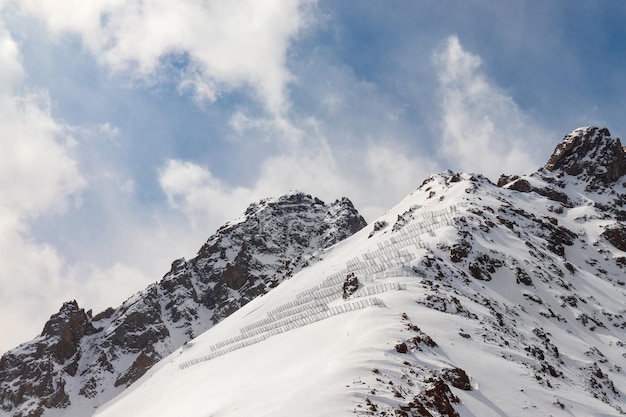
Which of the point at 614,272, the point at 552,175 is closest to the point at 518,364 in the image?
the point at 614,272

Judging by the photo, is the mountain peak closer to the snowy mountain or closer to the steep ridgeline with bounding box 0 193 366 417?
the snowy mountain

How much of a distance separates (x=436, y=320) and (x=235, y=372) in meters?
15.7

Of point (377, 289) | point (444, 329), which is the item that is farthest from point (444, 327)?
point (377, 289)

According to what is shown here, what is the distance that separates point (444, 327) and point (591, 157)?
369 ft

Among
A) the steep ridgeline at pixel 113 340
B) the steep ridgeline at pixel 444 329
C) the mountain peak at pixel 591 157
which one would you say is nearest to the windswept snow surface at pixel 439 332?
the steep ridgeline at pixel 444 329

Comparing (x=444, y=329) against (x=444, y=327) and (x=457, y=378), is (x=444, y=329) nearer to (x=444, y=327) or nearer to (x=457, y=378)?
(x=444, y=327)

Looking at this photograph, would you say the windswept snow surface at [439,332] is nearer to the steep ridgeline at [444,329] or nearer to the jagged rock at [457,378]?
the steep ridgeline at [444,329]

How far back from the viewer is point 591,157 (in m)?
126

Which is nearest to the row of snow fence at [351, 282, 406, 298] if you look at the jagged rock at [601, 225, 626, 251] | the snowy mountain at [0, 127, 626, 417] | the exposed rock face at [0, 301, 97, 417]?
the snowy mountain at [0, 127, 626, 417]

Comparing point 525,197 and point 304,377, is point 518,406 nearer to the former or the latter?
point 304,377

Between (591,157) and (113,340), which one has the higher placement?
(113,340)

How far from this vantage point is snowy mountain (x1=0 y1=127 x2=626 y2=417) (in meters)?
24.2

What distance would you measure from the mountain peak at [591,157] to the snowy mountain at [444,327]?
11742 mm

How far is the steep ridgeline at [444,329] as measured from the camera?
24.0 meters
